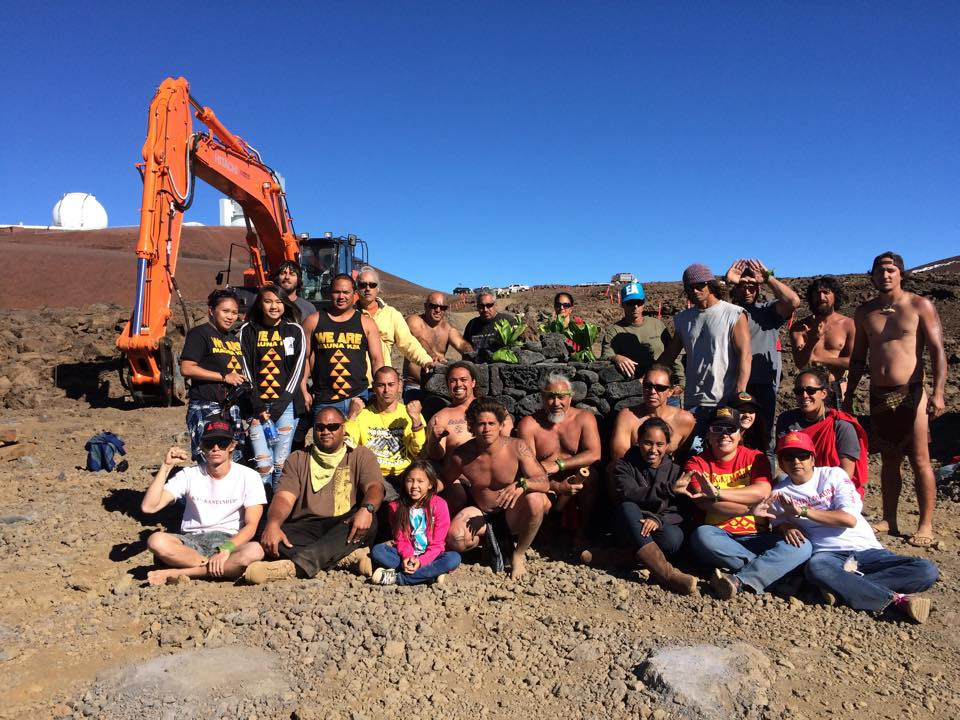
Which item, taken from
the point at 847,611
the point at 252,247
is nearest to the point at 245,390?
the point at 847,611

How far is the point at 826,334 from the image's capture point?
18.2 ft

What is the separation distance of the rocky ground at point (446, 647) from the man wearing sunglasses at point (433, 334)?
213cm

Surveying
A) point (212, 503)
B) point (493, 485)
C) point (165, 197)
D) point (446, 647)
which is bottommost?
point (446, 647)

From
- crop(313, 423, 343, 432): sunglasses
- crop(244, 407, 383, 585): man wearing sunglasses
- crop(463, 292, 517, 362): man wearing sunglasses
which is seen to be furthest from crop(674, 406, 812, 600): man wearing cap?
crop(463, 292, 517, 362): man wearing sunglasses

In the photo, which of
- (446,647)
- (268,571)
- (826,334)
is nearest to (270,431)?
(268,571)

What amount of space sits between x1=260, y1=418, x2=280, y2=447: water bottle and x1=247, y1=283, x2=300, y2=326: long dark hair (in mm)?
700

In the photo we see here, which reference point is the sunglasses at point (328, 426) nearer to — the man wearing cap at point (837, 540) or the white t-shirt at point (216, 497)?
the white t-shirt at point (216, 497)

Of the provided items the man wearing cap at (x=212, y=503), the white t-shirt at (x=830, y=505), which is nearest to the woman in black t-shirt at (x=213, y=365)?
the man wearing cap at (x=212, y=503)

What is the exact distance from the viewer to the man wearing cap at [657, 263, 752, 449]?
4867 millimetres

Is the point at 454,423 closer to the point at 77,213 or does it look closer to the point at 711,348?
Answer: the point at 711,348

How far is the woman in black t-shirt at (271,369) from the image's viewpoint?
5.03 metres

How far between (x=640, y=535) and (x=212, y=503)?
104 inches

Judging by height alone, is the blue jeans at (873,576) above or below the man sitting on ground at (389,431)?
below

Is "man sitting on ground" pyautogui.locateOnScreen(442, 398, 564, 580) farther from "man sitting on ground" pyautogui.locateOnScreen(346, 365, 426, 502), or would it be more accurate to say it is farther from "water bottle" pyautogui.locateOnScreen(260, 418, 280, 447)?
"water bottle" pyautogui.locateOnScreen(260, 418, 280, 447)
